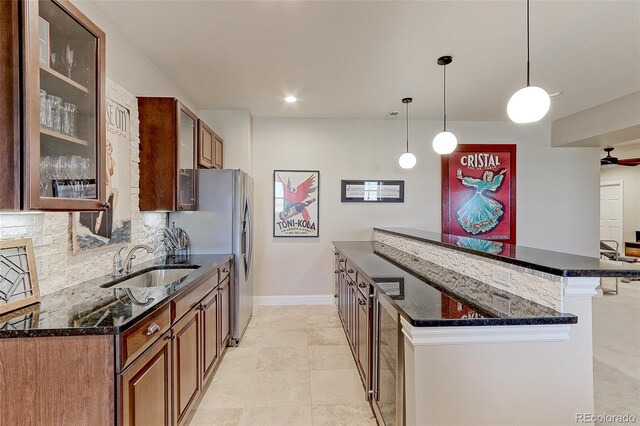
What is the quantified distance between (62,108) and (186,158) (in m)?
1.52

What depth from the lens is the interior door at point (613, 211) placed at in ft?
26.7

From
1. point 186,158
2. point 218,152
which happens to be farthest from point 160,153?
point 218,152

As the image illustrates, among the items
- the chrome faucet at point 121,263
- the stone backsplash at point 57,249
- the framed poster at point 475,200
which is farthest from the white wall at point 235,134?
the framed poster at point 475,200

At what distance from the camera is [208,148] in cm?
358

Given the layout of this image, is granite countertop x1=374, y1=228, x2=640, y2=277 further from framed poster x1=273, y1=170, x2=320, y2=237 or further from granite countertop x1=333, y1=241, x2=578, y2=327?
framed poster x1=273, y1=170, x2=320, y2=237

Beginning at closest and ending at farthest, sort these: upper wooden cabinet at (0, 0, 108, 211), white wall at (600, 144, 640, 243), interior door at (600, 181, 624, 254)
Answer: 1. upper wooden cabinet at (0, 0, 108, 211)
2. white wall at (600, 144, 640, 243)
3. interior door at (600, 181, 624, 254)

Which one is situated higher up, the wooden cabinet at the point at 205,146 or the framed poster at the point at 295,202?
the wooden cabinet at the point at 205,146

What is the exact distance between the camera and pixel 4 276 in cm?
145

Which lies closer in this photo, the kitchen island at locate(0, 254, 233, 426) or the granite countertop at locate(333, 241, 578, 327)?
the kitchen island at locate(0, 254, 233, 426)

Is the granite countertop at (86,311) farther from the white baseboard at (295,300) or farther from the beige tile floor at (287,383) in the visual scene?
the white baseboard at (295,300)

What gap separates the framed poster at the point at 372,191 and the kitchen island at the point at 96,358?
3.14 meters

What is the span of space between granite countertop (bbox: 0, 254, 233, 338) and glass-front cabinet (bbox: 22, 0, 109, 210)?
0.46 meters

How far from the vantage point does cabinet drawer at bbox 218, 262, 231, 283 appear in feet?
9.20

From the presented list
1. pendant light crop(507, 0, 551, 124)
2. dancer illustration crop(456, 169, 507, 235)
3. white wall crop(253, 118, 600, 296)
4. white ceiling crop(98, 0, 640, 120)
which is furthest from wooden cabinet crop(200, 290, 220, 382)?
dancer illustration crop(456, 169, 507, 235)
